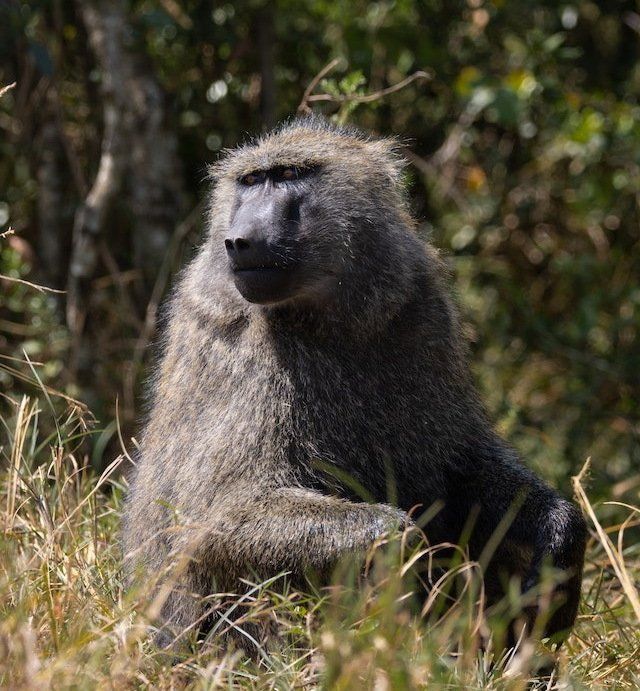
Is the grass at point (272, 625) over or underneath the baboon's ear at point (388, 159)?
underneath

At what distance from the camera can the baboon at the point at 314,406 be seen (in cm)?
312

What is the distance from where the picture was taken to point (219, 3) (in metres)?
6.00

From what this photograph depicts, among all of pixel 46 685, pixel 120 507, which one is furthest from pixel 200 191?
pixel 46 685

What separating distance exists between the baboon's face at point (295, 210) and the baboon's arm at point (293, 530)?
0.61m

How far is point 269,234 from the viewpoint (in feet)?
10.9

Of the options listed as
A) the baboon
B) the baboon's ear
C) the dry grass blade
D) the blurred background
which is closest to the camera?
the dry grass blade

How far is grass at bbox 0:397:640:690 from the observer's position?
7.54ft

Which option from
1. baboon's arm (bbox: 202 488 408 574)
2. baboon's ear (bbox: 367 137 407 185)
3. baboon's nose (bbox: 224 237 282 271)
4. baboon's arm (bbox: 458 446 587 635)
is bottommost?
baboon's arm (bbox: 458 446 587 635)

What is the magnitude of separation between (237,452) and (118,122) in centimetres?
285

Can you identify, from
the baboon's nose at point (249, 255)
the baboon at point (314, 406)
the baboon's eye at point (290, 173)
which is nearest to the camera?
the baboon at point (314, 406)

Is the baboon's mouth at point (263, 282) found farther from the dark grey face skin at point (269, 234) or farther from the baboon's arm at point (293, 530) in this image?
the baboon's arm at point (293, 530)

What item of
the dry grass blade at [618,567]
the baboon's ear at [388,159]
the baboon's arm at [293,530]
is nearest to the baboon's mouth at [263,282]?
the baboon's arm at [293,530]

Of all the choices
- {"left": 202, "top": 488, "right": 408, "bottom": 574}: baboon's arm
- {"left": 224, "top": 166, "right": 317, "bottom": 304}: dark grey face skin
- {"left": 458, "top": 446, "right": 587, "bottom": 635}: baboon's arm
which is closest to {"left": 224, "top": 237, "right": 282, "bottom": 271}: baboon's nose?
{"left": 224, "top": 166, "right": 317, "bottom": 304}: dark grey face skin

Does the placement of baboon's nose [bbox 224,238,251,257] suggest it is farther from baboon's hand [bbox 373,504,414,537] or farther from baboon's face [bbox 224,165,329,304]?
baboon's hand [bbox 373,504,414,537]
